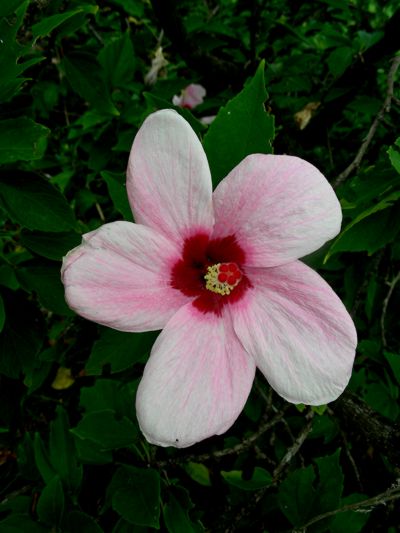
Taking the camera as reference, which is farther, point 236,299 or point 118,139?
point 118,139

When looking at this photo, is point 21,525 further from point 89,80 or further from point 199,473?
point 89,80

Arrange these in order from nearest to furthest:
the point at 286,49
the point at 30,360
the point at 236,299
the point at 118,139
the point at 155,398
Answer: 1. the point at 155,398
2. the point at 236,299
3. the point at 30,360
4. the point at 118,139
5. the point at 286,49

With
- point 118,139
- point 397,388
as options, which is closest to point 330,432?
point 397,388

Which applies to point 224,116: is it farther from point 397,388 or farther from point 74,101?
point 74,101

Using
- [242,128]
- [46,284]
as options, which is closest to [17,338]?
[46,284]

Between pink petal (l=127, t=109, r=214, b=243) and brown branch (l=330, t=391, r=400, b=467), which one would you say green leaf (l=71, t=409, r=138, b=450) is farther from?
pink petal (l=127, t=109, r=214, b=243)

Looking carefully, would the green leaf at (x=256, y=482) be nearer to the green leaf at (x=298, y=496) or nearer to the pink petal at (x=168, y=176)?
the green leaf at (x=298, y=496)
